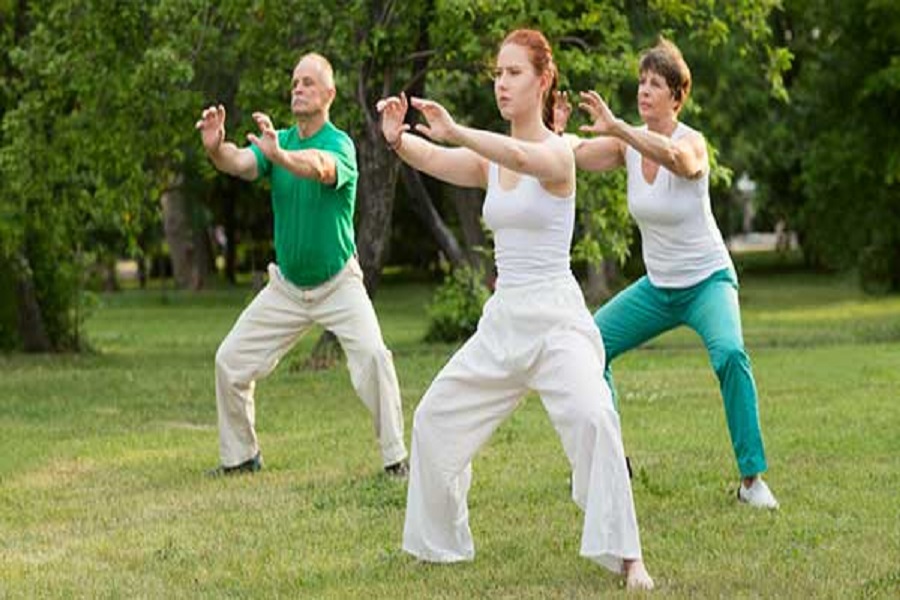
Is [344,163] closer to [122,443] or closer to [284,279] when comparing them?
[284,279]

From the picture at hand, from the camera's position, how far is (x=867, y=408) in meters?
14.0

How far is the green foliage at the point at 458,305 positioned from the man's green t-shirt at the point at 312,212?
12816 millimetres

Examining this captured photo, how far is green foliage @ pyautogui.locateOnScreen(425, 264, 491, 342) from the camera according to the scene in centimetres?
2389

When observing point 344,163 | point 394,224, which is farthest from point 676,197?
point 394,224

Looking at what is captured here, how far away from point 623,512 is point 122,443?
6.70 meters

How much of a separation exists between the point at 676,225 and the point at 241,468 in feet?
11.0

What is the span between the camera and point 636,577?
7164mm

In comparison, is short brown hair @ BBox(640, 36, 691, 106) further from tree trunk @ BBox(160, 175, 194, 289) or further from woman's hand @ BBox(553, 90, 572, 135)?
tree trunk @ BBox(160, 175, 194, 289)

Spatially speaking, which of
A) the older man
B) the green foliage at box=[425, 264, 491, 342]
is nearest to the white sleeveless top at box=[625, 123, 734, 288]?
the older man

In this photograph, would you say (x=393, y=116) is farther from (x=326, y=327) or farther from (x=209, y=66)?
(x=209, y=66)

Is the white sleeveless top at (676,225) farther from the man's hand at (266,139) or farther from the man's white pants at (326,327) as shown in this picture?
the man's white pants at (326,327)

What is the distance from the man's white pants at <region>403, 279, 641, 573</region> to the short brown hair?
2029 millimetres

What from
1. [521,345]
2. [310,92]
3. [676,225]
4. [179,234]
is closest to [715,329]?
[676,225]

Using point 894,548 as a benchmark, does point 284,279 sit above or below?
above
